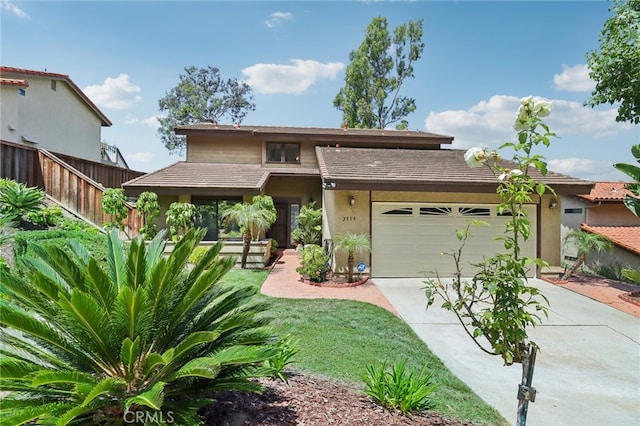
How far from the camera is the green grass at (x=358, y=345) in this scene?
3.87m

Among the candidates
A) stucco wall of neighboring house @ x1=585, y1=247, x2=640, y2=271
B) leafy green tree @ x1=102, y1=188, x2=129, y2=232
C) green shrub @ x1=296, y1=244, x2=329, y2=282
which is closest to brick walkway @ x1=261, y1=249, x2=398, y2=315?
green shrub @ x1=296, y1=244, x2=329, y2=282

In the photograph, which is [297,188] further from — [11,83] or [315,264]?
[11,83]

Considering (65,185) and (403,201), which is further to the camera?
(65,185)

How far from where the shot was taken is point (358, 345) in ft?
17.5

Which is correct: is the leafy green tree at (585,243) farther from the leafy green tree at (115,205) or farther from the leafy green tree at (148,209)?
the leafy green tree at (115,205)

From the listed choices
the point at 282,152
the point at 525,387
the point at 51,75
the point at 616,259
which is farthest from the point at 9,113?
the point at 616,259

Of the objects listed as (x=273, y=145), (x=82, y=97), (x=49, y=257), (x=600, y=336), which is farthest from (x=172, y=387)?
(x=82, y=97)

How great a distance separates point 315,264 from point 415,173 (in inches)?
189

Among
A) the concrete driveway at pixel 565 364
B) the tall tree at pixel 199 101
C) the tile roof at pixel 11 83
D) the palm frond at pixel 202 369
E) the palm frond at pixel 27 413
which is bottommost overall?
the concrete driveway at pixel 565 364

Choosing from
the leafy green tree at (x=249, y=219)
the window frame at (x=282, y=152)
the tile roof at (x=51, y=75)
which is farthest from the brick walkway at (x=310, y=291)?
the tile roof at (x=51, y=75)

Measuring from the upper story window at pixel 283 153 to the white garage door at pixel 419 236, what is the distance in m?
8.53

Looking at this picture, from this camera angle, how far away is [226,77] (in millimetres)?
33781

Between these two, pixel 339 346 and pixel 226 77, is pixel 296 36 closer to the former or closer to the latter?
pixel 339 346

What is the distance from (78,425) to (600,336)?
→ 27.8ft
